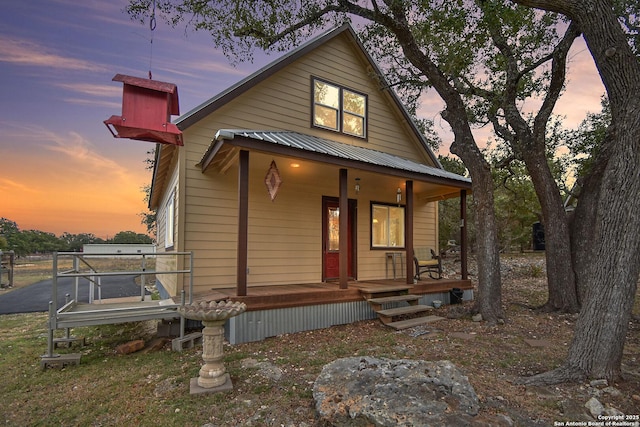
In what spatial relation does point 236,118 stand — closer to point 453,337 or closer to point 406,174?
point 406,174

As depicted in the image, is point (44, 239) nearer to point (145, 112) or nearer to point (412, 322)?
point (145, 112)

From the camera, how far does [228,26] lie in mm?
8000

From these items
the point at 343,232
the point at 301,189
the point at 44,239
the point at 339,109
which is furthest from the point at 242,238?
the point at 44,239

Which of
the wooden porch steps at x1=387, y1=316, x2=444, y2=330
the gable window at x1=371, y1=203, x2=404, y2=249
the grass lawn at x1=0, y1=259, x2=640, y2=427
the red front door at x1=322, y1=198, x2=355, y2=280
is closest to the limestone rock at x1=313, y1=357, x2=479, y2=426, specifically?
the grass lawn at x1=0, y1=259, x2=640, y2=427

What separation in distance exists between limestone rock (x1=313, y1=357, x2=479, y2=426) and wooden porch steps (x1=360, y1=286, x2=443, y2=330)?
8.98 feet

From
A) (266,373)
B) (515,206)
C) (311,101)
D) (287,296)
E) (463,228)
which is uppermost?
(311,101)

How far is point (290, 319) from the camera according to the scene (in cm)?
551

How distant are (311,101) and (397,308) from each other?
197 inches

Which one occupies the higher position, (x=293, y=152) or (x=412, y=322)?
(x=293, y=152)

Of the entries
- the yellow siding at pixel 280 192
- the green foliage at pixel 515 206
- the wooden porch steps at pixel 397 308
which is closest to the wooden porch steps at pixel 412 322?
the wooden porch steps at pixel 397 308

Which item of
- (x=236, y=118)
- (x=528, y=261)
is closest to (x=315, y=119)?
(x=236, y=118)

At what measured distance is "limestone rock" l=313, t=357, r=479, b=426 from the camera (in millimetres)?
2461

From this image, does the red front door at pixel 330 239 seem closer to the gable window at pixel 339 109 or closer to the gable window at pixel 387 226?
the gable window at pixel 387 226

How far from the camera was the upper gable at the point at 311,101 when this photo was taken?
22.2ft
